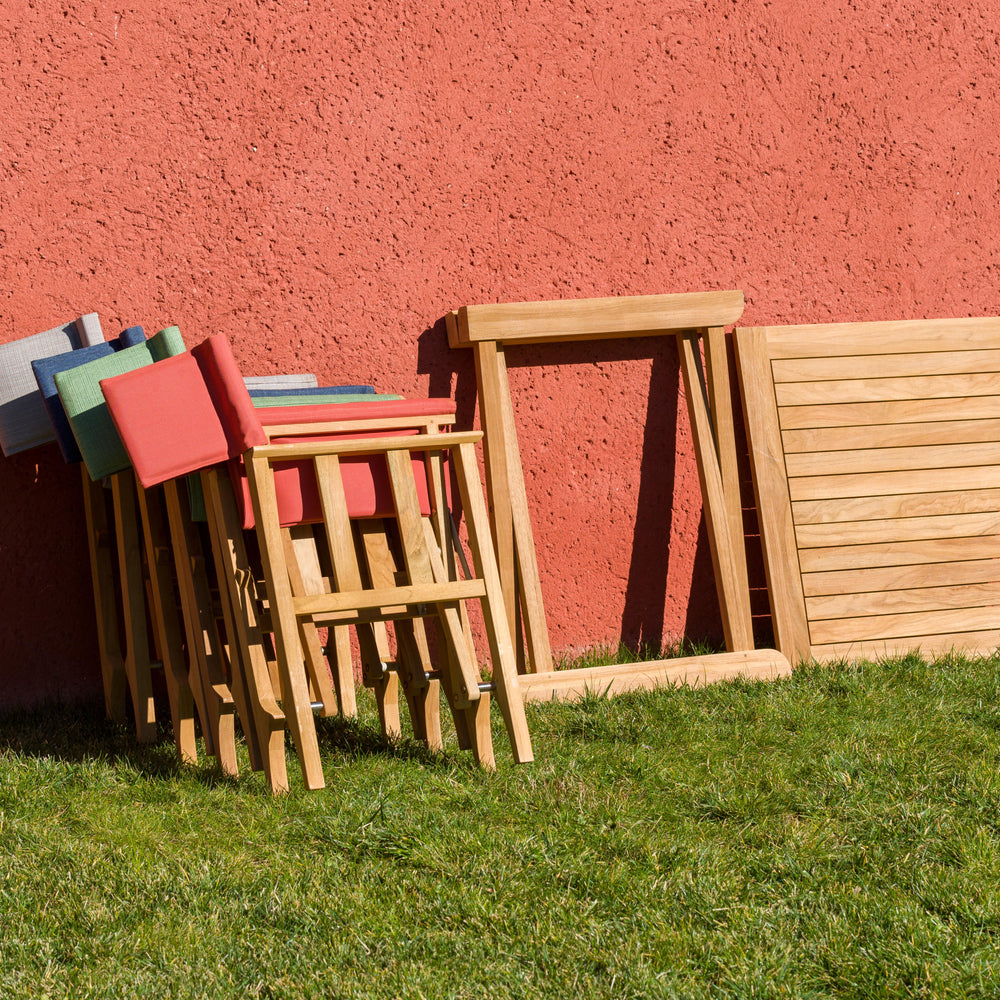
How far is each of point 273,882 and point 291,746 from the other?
3.37 ft

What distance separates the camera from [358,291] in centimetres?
392

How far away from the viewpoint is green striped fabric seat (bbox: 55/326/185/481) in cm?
296

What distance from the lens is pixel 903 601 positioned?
4.15m

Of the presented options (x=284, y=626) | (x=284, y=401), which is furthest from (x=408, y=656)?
(x=284, y=401)

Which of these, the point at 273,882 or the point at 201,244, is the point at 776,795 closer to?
the point at 273,882

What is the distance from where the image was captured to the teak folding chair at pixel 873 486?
161 inches

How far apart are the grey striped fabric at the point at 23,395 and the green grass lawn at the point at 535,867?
Answer: 3.08 ft

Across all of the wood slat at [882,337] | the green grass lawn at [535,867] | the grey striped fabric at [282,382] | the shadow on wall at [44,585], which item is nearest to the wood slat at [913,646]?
the green grass lawn at [535,867]

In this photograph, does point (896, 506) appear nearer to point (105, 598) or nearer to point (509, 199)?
point (509, 199)

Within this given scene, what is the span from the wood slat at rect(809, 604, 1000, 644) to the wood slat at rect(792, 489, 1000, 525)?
0.39 meters

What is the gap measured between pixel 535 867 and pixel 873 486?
101 inches

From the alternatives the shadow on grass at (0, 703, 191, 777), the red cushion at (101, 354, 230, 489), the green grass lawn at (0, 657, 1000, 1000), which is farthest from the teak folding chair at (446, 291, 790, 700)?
the red cushion at (101, 354, 230, 489)

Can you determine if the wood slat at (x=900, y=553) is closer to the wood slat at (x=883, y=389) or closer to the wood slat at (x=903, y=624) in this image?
the wood slat at (x=903, y=624)

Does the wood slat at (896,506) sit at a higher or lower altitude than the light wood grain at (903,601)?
higher
